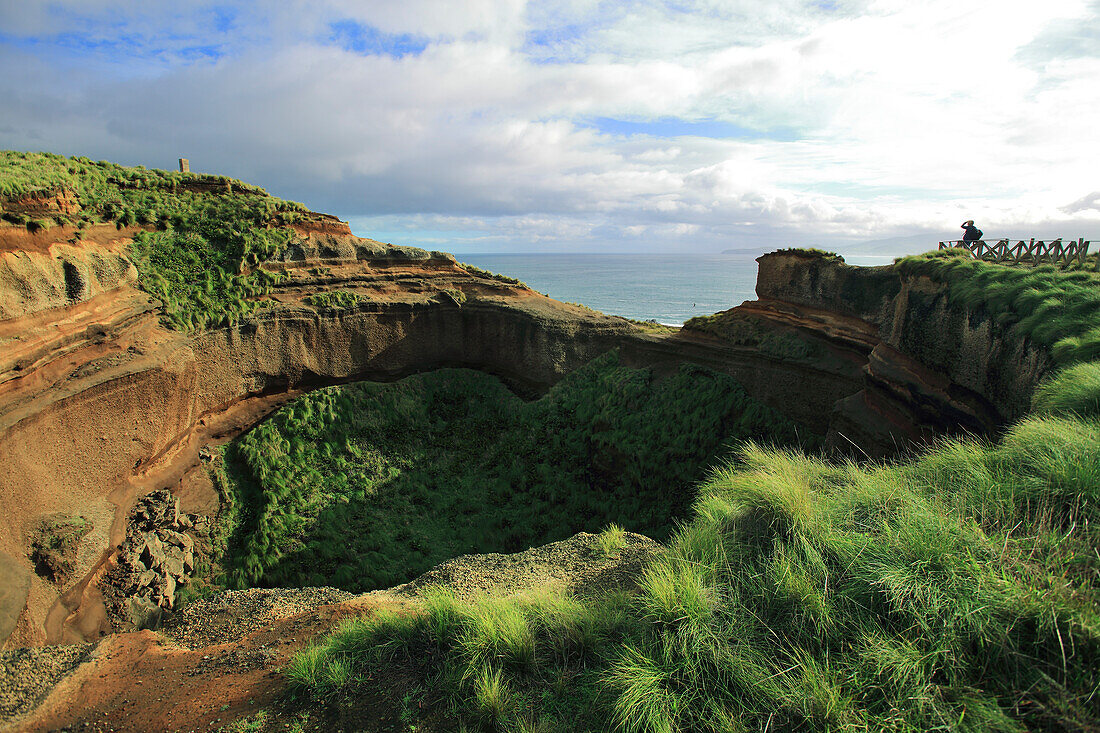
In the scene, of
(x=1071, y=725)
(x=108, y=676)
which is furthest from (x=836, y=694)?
(x=108, y=676)

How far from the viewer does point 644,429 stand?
1691 centimetres

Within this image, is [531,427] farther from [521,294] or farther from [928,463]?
[928,463]

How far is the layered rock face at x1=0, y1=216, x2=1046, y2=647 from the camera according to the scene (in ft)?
33.9

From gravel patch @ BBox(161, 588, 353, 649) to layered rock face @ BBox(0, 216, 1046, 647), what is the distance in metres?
1.60

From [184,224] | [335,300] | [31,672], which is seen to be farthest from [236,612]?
[184,224]

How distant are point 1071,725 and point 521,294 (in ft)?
66.4

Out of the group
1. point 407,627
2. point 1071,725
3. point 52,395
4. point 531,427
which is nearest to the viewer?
point 1071,725

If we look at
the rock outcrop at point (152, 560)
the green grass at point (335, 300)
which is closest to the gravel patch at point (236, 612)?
the rock outcrop at point (152, 560)

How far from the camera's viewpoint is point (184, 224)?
642 inches

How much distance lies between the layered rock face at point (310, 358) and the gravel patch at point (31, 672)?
169cm

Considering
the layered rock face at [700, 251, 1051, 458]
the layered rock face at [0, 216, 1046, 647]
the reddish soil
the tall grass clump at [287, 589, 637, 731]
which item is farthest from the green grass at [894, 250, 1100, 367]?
the reddish soil

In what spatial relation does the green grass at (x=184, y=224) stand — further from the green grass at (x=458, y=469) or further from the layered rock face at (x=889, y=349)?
the layered rock face at (x=889, y=349)

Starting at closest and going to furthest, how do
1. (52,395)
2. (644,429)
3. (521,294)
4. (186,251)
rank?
(52,395) < (186,251) < (644,429) < (521,294)

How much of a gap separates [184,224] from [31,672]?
13015mm
